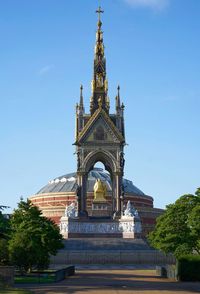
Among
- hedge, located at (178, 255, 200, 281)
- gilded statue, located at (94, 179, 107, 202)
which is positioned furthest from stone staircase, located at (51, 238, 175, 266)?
hedge, located at (178, 255, 200, 281)

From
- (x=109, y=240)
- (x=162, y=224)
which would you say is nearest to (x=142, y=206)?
(x=109, y=240)

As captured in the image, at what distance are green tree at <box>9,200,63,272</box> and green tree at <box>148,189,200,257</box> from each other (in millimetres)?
11437

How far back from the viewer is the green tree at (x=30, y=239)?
158ft

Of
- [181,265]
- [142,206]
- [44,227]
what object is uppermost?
[142,206]

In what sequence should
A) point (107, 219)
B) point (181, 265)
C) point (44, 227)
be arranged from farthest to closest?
point (107, 219)
point (44, 227)
point (181, 265)

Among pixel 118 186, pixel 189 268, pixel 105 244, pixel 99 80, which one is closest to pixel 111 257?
pixel 105 244

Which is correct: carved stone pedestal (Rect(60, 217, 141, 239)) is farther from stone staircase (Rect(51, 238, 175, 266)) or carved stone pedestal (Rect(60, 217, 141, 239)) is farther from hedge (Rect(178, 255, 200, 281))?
hedge (Rect(178, 255, 200, 281))

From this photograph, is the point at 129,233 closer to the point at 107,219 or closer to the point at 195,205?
the point at 107,219

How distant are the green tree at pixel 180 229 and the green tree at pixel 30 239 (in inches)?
450

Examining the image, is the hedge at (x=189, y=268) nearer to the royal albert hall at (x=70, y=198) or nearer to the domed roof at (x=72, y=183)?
the royal albert hall at (x=70, y=198)

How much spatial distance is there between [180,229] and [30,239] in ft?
58.1

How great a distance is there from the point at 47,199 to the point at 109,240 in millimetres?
48178

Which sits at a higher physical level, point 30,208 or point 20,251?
point 30,208

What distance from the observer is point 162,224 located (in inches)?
2430
